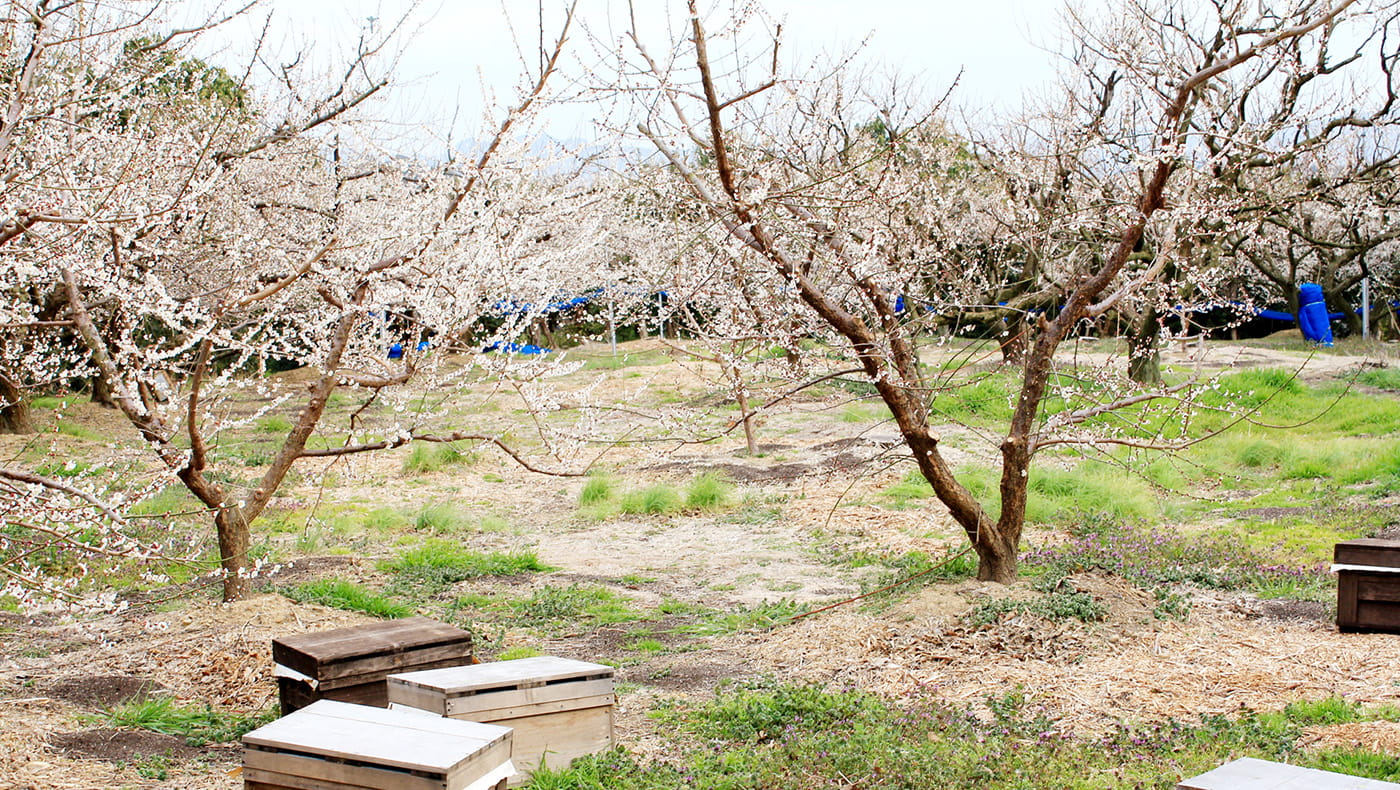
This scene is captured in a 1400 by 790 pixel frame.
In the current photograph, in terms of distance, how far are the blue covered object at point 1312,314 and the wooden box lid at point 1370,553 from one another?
56.8ft

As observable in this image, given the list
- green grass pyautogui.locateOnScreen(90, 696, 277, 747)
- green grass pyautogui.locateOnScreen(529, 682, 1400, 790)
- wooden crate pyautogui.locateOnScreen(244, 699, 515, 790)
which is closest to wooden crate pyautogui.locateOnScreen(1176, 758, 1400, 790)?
green grass pyautogui.locateOnScreen(529, 682, 1400, 790)

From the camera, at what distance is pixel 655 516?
32.0ft

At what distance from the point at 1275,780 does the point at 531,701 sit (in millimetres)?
2462

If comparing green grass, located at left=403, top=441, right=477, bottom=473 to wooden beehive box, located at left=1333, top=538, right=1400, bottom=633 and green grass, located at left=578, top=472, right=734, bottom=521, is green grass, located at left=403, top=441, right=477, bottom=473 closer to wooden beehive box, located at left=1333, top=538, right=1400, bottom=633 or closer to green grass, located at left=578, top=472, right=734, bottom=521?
green grass, located at left=578, top=472, right=734, bottom=521

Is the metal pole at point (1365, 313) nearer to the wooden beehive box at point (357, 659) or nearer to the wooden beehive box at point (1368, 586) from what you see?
the wooden beehive box at point (1368, 586)

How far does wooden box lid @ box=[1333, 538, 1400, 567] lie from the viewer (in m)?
5.24

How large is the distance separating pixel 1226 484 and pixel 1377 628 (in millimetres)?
4940

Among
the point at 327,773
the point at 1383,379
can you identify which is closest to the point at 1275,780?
the point at 327,773

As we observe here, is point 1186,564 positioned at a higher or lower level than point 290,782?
lower

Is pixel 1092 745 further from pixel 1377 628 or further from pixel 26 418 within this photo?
pixel 26 418

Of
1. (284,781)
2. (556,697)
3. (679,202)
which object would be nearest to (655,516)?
(679,202)

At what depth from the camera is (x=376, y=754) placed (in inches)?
123

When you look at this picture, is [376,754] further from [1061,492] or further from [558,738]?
[1061,492]

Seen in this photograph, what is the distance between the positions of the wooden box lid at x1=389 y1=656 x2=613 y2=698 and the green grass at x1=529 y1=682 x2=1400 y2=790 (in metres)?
0.32
